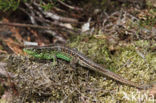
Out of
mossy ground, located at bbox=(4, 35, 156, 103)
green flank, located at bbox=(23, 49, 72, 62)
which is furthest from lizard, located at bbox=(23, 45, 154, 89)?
mossy ground, located at bbox=(4, 35, 156, 103)

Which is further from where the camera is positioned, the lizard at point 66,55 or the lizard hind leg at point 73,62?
the lizard hind leg at point 73,62

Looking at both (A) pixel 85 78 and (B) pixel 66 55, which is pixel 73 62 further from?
(A) pixel 85 78

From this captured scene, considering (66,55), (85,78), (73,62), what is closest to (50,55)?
(66,55)

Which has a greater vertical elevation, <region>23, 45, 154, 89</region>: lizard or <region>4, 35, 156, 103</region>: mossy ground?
<region>23, 45, 154, 89</region>: lizard

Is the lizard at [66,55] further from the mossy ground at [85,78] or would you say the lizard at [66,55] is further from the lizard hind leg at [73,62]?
the mossy ground at [85,78]

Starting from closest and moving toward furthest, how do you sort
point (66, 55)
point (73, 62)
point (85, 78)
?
1. point (85, 78)
2. point (73, 62)
3. point (66, 55)

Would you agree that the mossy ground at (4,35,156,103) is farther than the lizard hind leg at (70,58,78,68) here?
No

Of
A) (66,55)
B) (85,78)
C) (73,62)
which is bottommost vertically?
(85,78)

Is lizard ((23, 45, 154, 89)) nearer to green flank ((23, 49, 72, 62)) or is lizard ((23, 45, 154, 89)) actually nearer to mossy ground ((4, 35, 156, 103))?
green flank ((23, 49, 72, 62))

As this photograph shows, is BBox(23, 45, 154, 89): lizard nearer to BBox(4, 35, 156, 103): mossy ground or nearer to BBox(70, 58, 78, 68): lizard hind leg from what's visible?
BBox(70, 58, 78, 68): lizard hind leg

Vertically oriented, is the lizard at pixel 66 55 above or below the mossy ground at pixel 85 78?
above

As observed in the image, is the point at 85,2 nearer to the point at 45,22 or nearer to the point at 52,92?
the point at 45,22

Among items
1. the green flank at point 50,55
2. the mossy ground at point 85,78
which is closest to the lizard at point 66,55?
the green flank at point 50,55
